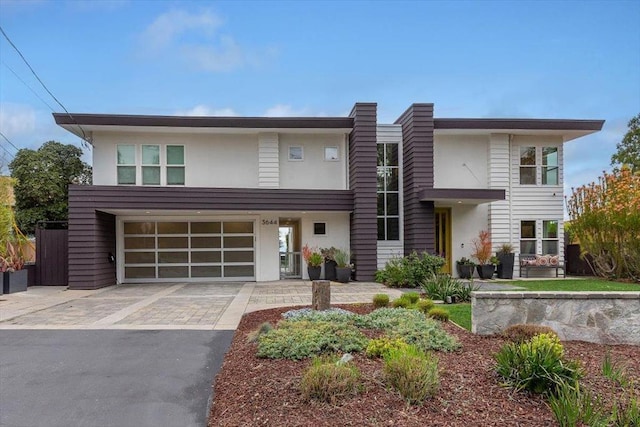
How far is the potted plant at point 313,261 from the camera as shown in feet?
49.5

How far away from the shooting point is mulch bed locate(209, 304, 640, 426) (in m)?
3.54

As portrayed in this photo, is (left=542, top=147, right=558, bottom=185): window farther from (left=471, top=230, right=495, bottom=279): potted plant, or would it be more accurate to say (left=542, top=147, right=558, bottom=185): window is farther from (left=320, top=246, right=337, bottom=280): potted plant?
(left=320, top=246, right=337, bottom=280): potted plant

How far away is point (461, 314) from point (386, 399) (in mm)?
4476

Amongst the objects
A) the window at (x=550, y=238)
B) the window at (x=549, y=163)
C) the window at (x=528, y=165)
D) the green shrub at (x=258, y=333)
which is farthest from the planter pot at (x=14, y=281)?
the window at (x=549, y=163)

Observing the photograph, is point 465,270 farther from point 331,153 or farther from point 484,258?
point 331,153

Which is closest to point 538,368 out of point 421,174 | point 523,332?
point 523,332

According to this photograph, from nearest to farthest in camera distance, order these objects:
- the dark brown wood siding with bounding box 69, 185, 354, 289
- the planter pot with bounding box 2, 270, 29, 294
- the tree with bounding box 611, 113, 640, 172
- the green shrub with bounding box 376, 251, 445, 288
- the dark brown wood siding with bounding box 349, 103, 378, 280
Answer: the planter pot with bounding box 2, 270, 29, 294 → the green shrub with bounding box 376, 251, 445, 288 → the dark brown wood siding with bounding box 69, 185, 354, 289 → the dark brown wood siding with bounding box 349, 103, 378, 280 → the tree with bounding box 611, 113, 640, 172

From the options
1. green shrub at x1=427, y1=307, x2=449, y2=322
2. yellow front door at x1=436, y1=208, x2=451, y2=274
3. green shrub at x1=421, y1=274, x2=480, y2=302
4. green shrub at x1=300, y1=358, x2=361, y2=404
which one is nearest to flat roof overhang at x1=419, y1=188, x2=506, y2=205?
yellow front door at x1=436, y1=208, x2=451, y2=274

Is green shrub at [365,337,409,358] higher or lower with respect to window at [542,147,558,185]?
lower

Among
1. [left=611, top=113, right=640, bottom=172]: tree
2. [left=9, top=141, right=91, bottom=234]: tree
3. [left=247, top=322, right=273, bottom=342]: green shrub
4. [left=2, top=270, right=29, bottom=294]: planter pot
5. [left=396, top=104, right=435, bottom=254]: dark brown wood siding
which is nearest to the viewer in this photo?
[left=247, top=322, right=273, bottom=342]: green shrub

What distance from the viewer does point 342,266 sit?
14.9 meters

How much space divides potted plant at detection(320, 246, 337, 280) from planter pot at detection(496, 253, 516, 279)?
235 inches

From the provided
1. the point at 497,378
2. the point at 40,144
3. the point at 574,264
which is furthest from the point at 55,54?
the point at 574,264

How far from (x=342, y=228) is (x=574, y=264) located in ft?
32.4
